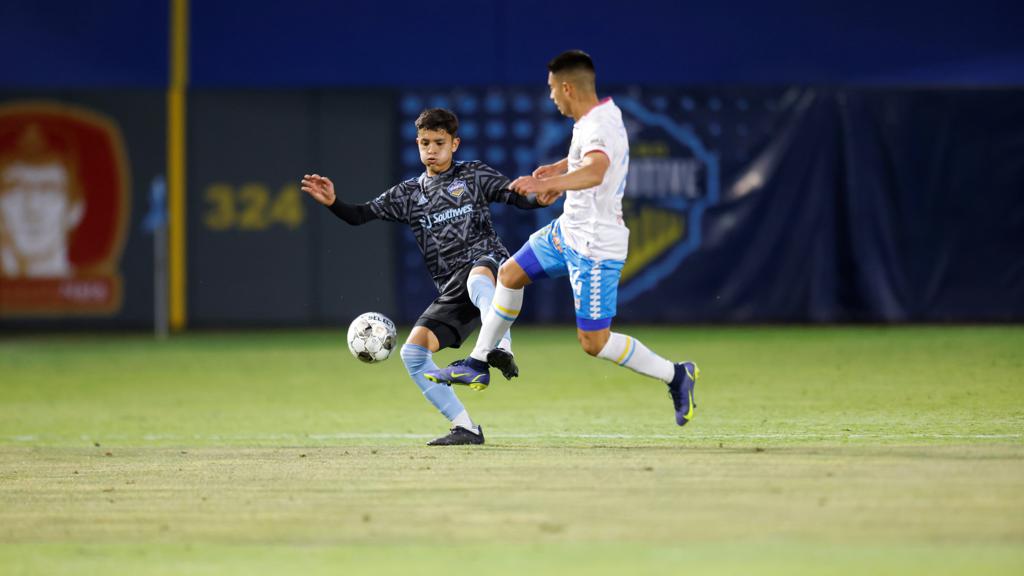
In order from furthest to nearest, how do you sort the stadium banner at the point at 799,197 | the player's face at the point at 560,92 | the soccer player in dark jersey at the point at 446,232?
the stadium banner at the point at 799,197, the soccer player in dark jersey at the point at 446,232, the player's face at the point at 560,92

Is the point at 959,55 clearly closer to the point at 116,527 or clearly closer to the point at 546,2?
the point at 546,2

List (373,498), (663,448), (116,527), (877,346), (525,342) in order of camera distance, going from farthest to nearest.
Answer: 1. (525,342)
2. (877,346)
3. (663,448)
4. (373,498)
5. (116,527)

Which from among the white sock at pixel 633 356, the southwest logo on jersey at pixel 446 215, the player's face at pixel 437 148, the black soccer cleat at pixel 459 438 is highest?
the player's face at pixel 437 148

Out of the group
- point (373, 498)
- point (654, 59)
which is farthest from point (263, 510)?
point (654, 59)

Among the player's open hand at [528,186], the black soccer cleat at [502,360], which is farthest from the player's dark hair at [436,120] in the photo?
the black soccer cleat at [502,360]

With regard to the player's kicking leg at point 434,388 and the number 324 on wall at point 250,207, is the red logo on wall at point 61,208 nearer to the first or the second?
the number 324 on wall at point 250,207

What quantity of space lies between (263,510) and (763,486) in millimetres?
2331

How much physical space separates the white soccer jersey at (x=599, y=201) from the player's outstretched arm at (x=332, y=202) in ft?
4.83

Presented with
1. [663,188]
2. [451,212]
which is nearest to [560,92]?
[451,212]

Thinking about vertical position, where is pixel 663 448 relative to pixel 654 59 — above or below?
below

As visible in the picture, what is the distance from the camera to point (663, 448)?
8547mm

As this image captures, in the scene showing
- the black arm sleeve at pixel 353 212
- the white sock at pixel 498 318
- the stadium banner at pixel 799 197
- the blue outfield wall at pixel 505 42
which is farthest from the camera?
the blue outfield wall at pixel 505 42

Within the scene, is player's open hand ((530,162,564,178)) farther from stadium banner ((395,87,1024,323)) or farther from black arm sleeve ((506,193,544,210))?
stadium banner ((395,87,1024,323))

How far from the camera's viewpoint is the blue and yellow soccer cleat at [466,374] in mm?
8438
